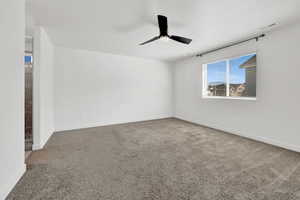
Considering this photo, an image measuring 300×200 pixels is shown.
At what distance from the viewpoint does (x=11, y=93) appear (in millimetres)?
1483

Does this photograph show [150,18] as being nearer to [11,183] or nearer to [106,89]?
[106,89]

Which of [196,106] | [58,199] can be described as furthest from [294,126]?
[58,199]

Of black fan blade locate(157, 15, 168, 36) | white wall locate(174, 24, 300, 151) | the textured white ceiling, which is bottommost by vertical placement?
white wall locate(174, 24, 300, 151)

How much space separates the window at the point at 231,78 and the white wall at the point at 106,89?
1.72 metres

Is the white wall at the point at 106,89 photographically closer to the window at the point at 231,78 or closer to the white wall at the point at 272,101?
the window at the point at 231,78

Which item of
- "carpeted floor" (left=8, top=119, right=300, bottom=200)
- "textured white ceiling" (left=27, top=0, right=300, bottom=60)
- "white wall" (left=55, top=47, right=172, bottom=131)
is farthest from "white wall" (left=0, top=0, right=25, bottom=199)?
"white wall" (left=55, top=47, right=172, bottom=131)

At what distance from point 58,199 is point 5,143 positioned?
81 cm

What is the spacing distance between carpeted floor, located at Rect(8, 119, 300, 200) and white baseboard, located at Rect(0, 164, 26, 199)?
0.05 metres

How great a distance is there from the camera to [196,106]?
469 centimetres

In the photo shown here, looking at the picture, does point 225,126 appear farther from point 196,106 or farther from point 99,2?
point 99,2

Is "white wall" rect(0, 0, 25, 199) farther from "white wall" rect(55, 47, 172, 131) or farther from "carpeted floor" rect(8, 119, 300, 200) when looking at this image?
"white wall" rect(55, 47, 172, 131)

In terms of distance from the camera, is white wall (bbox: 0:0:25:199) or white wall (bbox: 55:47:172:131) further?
white wall (bbox: 55:47:172:131)

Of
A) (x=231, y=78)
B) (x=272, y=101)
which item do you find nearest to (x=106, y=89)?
(x=231, y=78)

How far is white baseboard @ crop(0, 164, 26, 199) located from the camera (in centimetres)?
132
